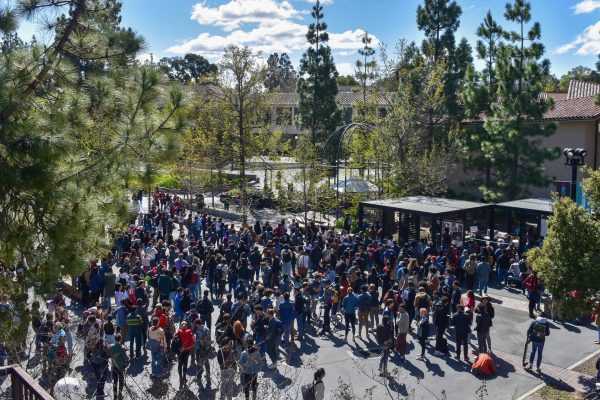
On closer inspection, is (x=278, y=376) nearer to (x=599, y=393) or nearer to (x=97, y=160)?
(x=599, y=393)

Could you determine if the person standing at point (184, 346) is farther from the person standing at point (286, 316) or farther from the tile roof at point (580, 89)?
the tile roof at point (580, 89)

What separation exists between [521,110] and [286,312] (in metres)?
17.6

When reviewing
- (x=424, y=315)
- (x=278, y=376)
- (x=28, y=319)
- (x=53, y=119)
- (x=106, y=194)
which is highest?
(x=53, y=119)

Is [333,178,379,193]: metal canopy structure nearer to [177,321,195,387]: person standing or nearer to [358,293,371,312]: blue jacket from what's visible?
[358,293,371,312]: blue jacket

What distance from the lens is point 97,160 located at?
690 centimetres

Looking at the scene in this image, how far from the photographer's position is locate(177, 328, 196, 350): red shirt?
445 inches

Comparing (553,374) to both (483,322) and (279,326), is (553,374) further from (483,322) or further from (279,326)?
(279,326)

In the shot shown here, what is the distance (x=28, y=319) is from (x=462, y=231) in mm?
17828

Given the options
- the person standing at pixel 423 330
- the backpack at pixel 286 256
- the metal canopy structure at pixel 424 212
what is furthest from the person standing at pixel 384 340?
the metal canopy structure at pixel 424 212

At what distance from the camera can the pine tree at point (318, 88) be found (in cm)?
4530

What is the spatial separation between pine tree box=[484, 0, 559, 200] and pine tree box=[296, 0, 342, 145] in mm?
19816

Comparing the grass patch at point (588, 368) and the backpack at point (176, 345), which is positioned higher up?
the backpack at point (176, 345)

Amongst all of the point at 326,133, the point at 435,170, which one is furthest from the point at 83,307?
the point at 326,133

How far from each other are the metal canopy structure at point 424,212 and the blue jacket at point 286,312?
8.89m
